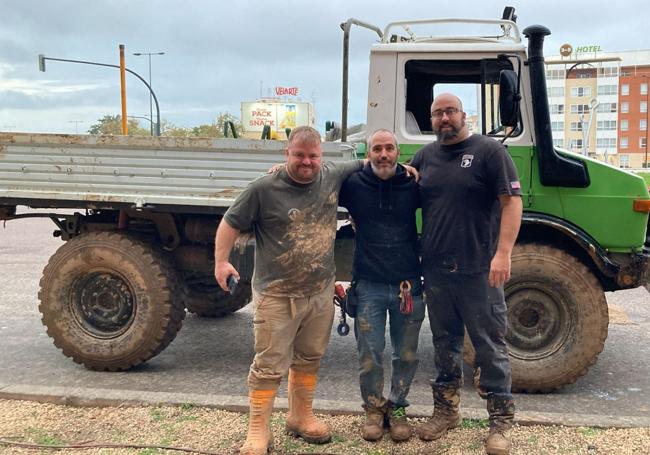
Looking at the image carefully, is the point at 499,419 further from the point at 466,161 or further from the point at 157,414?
the point at 157,414

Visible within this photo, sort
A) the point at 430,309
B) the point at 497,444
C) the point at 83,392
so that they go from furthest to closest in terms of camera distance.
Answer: the point at 83,392 < the point at 430,309 < the point at 497,444

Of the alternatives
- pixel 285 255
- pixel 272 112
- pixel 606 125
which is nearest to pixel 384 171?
pixel 285 255

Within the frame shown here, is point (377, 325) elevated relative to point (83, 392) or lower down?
elevated

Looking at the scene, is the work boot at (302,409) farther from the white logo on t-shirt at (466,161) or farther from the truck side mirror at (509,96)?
the truck side mirror at (509,96)

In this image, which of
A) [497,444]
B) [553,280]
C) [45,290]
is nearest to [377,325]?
[497,444]

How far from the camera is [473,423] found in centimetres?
400

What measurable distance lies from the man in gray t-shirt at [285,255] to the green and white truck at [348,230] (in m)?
1.07

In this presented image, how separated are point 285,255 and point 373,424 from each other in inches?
46.1

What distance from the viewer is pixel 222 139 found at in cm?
482

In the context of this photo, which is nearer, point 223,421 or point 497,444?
point 497,444

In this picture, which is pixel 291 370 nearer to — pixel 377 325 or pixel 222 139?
pixel 377 325

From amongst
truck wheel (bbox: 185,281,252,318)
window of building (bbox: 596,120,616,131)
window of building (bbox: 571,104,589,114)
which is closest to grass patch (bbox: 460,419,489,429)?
truck wheel (bbox: 185,281,252,318)

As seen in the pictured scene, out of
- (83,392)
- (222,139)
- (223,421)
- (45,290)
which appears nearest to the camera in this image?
(223,421)

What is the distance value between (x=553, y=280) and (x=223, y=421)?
2.51 m
